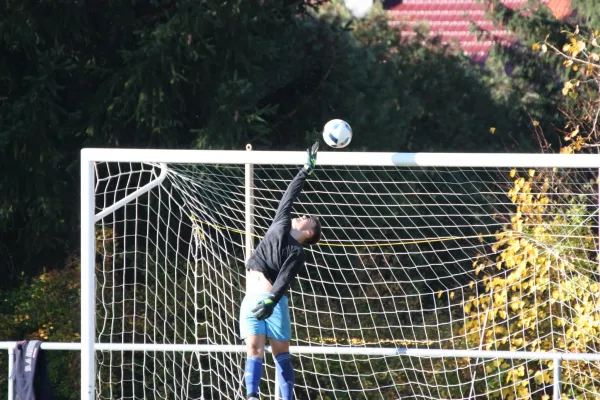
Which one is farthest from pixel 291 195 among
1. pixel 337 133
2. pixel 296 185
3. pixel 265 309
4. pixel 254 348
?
pixel 254 348

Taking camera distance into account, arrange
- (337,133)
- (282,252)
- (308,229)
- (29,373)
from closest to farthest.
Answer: (337,133) < (282,252) < (308,229) < (29,373)

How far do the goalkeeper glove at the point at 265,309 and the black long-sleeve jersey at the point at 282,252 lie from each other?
2.6 inches

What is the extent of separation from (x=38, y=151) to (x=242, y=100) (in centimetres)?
255

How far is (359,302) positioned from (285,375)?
5314mm

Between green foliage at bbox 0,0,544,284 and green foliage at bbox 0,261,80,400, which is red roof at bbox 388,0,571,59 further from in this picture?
green foliage at bbox 0,261,80,400

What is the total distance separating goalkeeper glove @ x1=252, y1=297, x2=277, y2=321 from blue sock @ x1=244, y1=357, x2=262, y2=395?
379mm

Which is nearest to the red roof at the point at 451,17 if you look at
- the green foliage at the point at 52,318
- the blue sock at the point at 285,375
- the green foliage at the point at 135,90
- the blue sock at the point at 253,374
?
the green foliage at the point at 135,90

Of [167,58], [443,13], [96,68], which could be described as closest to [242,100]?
[167,58]

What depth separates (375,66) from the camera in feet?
52.6

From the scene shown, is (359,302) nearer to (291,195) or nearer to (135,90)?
(135,90)

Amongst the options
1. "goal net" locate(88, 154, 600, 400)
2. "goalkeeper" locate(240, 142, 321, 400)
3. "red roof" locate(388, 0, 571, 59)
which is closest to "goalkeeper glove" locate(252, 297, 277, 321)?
"goalkeeper" locate(240, 142, 321, 400)

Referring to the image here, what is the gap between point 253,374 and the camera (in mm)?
6227

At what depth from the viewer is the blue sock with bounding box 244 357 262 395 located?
244 inches

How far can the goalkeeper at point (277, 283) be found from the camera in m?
6.12
